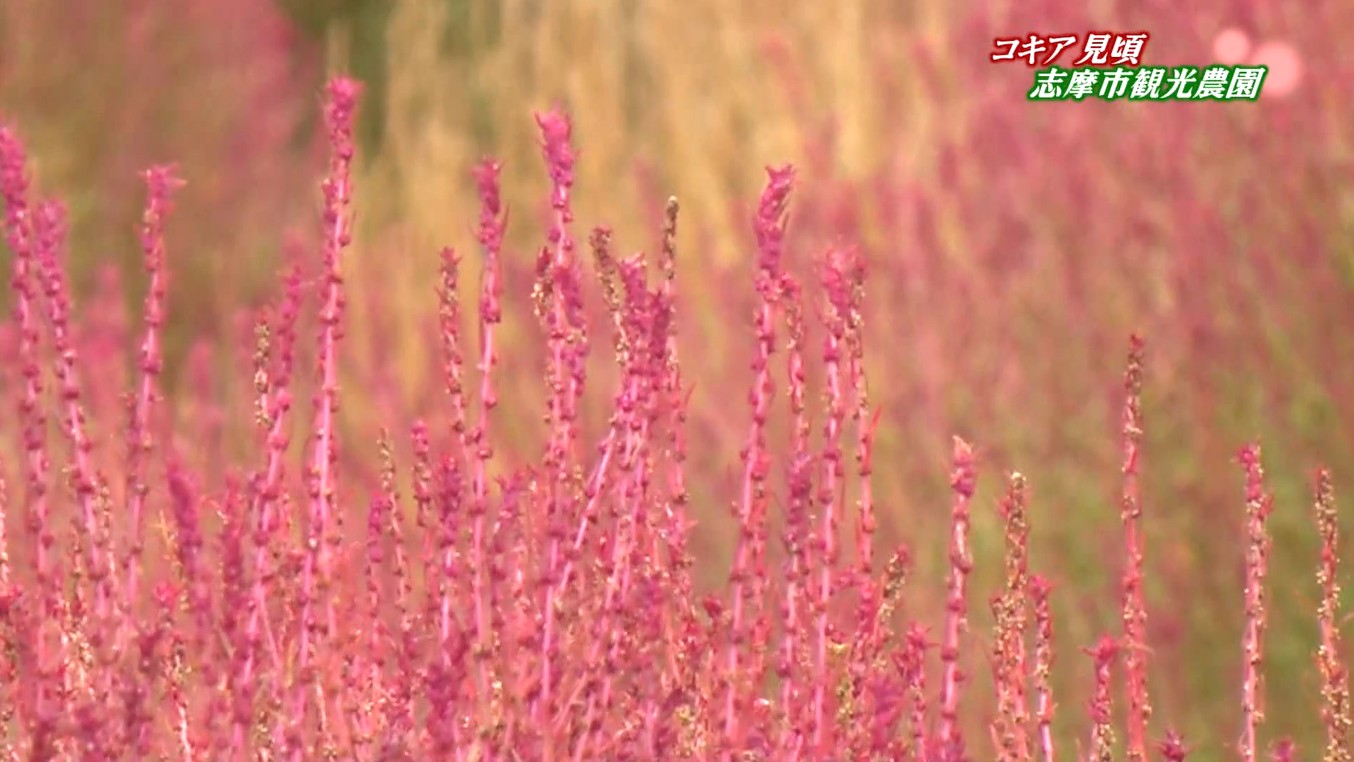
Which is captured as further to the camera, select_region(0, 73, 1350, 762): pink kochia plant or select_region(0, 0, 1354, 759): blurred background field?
select_region(0, 0, 1354, 759): blurred background field

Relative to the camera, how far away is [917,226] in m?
5.55

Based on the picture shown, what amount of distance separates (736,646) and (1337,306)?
2.90 meters

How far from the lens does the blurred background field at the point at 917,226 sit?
186 inches

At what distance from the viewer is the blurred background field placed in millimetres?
4727

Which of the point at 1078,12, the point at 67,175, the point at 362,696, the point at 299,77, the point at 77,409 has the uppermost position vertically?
the point at 299,77

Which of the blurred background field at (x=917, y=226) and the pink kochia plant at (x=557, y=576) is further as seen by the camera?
the blurred background field at (x=917, y=226)

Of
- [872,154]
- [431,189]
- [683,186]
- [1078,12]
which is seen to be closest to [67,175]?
[431,189]

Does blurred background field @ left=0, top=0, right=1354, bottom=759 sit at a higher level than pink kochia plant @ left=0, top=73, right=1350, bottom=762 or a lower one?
higher

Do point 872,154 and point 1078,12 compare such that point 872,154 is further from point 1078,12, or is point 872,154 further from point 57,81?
point 57,81

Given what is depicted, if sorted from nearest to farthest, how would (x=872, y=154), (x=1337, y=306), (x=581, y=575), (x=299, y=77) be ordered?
(x=581, y=575)
(x=1337, y=306)
(x=872, y=154)
(x=299, y=77)

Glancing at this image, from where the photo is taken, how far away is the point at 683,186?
679 centimetres

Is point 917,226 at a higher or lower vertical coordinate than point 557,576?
higher

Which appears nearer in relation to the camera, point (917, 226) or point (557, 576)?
point (557, 576)

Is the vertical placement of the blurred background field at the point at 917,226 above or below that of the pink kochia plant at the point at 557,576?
above
